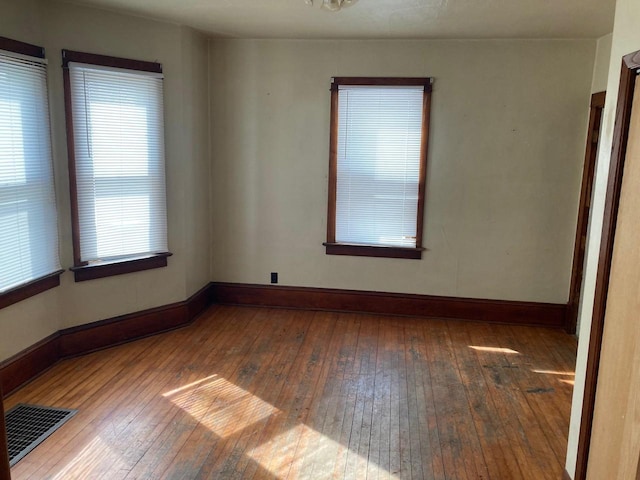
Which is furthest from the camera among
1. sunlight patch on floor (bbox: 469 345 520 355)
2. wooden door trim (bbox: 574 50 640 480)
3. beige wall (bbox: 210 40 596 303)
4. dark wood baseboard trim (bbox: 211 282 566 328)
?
dark wood baseboard trim (bbox: 211 282 566 328)

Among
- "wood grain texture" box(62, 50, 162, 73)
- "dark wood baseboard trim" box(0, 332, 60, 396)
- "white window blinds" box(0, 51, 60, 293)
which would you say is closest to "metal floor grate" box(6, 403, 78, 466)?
"dark wood baseboard trim" box(0, 332, 60, 396)

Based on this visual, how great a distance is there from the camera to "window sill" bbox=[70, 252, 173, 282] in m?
3.68

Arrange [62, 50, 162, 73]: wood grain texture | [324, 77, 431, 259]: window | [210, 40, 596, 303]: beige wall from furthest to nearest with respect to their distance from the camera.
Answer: [324, 77, 431, 259]: window < [210, 40, 596, 303]: beige wall < [62, 50, 162, 73]: wood grain texture

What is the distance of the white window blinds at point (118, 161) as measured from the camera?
3580 mm

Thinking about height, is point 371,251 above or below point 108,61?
below

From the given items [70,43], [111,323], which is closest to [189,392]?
[111,323]

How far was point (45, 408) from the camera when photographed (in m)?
2.98

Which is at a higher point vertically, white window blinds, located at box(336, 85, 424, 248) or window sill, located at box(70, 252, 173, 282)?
white window blinds, located at box(336, 85, 424, 248)

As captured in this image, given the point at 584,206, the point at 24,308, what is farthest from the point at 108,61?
the point at 584,206

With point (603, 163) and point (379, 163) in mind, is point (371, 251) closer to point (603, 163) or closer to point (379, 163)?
point (379, 163)

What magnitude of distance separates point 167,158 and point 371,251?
2041 millimetres

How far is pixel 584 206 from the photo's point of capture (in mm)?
4238

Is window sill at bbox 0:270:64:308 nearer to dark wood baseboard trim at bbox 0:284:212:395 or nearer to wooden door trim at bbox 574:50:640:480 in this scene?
dark wood baseboard trim at bbox 0:284:212:395

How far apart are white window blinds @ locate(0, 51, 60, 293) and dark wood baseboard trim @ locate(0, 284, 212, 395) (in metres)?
0.51
